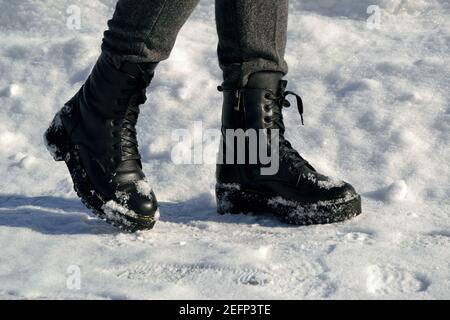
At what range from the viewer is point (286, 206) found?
222cm

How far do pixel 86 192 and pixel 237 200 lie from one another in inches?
18.1

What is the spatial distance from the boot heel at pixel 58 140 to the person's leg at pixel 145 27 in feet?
1.07

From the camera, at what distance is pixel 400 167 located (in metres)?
2.56

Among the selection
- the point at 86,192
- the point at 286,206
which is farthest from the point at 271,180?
the point at 86,192

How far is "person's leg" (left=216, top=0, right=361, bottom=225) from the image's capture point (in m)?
2.15

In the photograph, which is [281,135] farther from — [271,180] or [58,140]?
[58,140]

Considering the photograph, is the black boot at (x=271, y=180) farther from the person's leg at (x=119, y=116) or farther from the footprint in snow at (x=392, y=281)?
the footprint in snow at (x=392, y=281)

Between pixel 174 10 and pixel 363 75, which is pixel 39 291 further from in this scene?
pixel 363 75

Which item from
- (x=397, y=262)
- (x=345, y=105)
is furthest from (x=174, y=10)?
(x=345, y=105)

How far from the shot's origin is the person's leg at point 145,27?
78.8 inches

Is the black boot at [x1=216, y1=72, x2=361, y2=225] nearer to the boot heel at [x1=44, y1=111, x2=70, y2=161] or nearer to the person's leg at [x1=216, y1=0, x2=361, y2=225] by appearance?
the person's leg at [x1=216, y1=0, x2=361, y2=225]

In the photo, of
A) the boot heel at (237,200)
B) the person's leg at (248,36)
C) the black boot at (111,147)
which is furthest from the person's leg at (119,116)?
the boot heel at (237,200)

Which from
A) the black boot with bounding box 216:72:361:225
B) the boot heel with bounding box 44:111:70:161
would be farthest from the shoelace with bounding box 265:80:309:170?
the boot heel with bounding box 44:111:70:161
